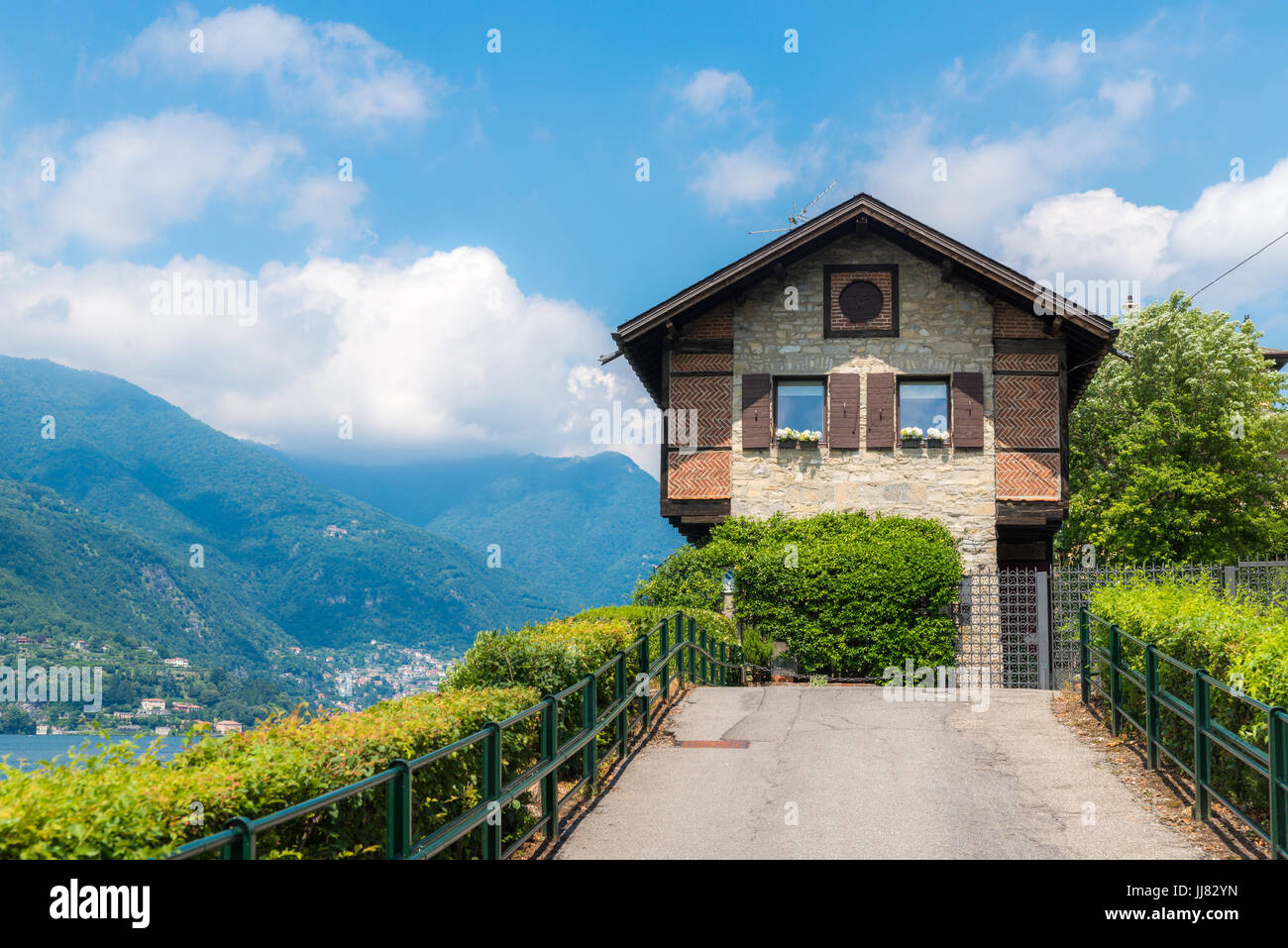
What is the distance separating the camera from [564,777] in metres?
9.49

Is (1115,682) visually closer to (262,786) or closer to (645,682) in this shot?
(645,682)

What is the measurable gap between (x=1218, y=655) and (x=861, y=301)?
14.3 metres

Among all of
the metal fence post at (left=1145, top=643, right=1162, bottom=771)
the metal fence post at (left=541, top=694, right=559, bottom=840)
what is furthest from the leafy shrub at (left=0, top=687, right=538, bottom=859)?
the metal fence post at (left=1145, top=643, right=1162, bottom=771)

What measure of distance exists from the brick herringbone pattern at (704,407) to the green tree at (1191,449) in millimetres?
17125

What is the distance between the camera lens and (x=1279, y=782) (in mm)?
6133

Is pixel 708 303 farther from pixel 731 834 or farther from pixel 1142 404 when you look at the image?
pixel 1142 404

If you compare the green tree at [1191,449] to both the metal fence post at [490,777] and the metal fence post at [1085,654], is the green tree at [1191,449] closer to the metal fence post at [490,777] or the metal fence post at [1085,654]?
the metal fence post at [1085,654]

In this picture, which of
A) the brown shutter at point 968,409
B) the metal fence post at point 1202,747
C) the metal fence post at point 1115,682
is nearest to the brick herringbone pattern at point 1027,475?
the brown shutter at point 968,409

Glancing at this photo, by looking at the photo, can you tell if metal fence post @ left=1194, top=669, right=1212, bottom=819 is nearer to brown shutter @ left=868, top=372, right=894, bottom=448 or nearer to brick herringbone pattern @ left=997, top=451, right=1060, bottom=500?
brick herringbone pattern @ left=997, top=451, right=1060, bottom=500

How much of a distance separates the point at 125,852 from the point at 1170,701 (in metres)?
8.11

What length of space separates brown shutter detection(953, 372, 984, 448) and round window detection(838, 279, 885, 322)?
2241mm

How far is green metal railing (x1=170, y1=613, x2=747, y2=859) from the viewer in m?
3.92

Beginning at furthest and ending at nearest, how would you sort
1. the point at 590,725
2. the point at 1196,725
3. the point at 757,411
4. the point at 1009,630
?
1. the point at 757,411
2. the point at 1009,630
3. the point at 590,725
4. the point at 1196,725

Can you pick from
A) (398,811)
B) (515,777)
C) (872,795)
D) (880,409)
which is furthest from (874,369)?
(398,811)
